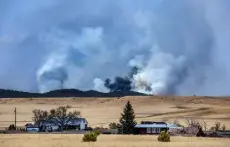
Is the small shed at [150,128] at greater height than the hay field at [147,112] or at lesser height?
lesser

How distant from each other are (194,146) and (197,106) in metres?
130

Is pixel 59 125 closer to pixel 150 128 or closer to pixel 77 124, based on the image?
pixel 77 124

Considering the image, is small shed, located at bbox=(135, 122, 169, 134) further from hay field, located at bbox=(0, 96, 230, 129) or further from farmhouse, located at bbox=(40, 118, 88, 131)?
hay field, located at bbox=(0, 96, 230, 129)

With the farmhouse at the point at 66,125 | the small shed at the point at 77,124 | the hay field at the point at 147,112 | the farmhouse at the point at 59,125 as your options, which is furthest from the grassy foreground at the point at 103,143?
the hay field at the point at 147,112

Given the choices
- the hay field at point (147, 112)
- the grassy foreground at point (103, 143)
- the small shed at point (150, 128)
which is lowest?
the grassy foreground at point (103, 143)

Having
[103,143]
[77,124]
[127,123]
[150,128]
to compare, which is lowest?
[103,143]

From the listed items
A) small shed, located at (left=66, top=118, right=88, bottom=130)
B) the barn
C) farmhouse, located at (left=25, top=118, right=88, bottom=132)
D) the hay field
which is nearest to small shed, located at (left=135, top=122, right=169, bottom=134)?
the barn

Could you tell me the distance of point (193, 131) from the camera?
3942 inches

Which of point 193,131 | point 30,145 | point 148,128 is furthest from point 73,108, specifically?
point 30,145

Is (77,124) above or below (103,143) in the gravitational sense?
above

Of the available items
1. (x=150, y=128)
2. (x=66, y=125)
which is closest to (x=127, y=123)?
(x=150, y=128)

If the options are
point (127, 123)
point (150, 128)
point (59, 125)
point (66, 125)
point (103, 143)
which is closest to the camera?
point (103, 143)

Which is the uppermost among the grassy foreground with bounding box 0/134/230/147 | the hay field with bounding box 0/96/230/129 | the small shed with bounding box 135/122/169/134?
the hay field with bounding box 0/96/230/129

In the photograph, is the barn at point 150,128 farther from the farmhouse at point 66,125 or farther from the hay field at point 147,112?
the hay field at point 147,112
